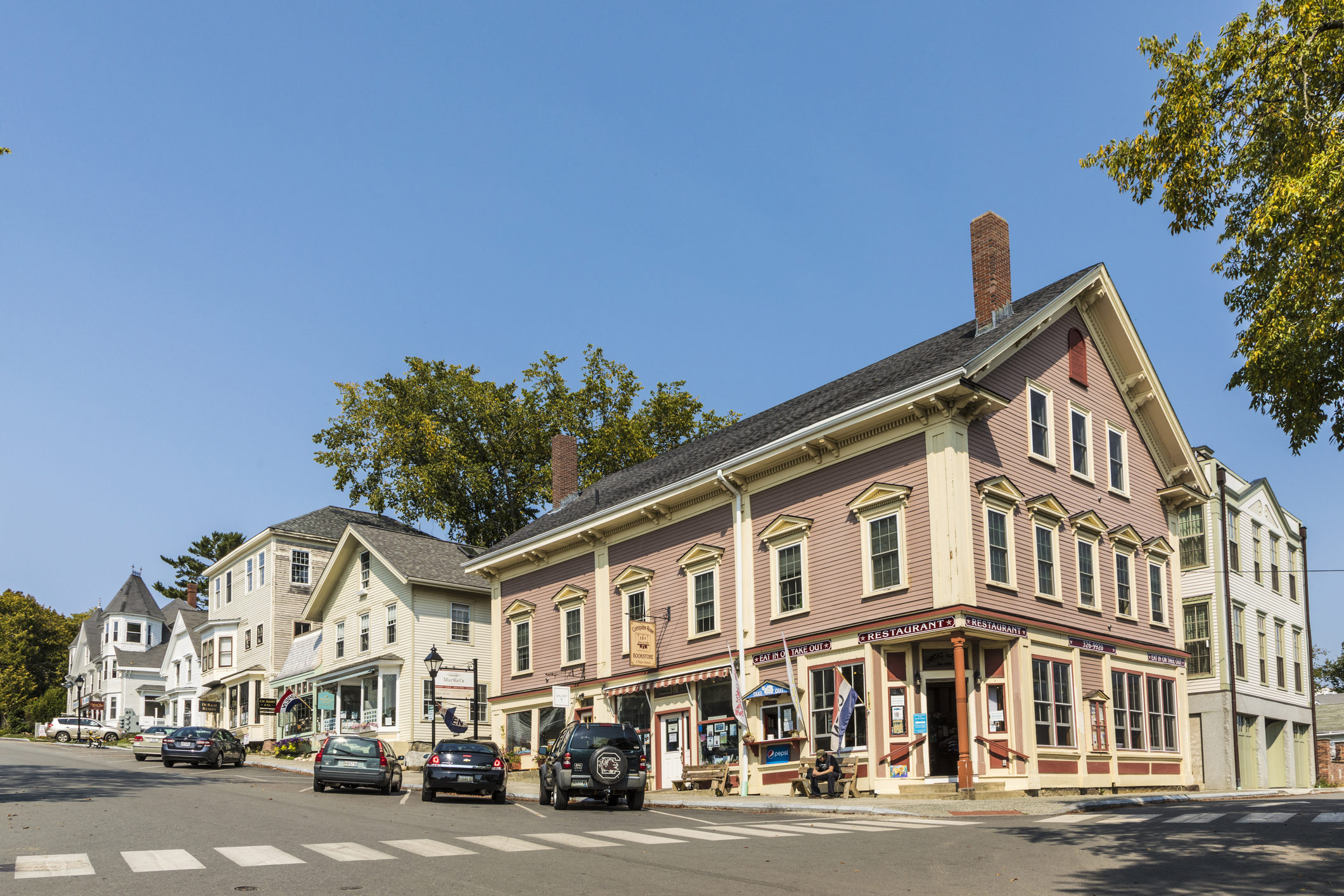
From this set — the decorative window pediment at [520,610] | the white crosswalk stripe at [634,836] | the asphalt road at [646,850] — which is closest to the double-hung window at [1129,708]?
the asphalt road at [646,850]

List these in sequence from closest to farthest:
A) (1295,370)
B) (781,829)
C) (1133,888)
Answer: (1133,888), (1295,370), (781,829)

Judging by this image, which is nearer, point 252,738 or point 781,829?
point 781,829

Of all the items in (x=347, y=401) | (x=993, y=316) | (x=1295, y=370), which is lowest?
(x=1295, y=370)

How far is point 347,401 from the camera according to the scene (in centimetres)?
6044

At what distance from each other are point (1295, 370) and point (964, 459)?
1016 cm

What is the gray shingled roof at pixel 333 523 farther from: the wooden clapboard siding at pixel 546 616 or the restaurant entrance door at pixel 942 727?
the restaurant entrance door at pixel 942 727

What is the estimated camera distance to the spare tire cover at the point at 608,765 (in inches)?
898

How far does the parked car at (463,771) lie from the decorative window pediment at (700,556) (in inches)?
307

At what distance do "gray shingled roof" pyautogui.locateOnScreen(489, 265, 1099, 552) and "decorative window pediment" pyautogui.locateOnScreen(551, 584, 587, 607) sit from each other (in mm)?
1972

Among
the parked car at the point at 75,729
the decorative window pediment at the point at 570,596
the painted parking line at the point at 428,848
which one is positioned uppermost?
the decorative window pediment at the point at 570,596

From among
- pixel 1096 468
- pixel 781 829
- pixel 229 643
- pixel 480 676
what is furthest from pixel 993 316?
pixel 229 643

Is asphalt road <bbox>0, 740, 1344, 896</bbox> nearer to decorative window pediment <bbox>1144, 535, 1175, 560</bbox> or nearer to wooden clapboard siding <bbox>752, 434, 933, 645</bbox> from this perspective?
wooden clapboard siding <bbox>752, 434, 933, 645</bbox>

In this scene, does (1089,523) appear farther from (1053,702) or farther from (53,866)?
(53,866)

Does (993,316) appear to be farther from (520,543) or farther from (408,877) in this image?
(408,877)
